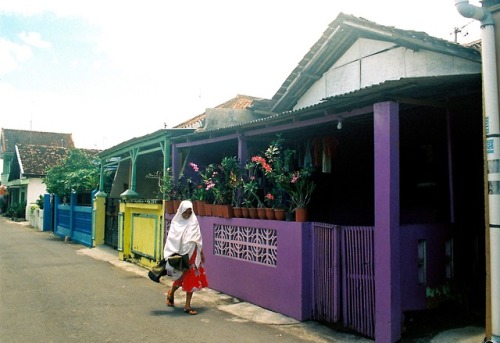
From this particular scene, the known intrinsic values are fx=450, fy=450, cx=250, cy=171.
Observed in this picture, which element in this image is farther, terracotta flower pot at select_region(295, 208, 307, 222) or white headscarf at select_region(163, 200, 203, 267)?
white headscarf at select_region(163, 200, 203, 267)

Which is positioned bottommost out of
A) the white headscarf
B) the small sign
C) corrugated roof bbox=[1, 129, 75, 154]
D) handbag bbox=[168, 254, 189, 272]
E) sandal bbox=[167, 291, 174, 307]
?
sandal bbox=[167, 291, 174, 307]

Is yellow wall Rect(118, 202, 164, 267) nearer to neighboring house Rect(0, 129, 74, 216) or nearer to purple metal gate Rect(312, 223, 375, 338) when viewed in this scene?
purple metal gate Rect(312, 223, 375, 338)

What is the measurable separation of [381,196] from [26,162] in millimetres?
32987

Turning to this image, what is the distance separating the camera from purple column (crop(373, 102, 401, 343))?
5.00 metres

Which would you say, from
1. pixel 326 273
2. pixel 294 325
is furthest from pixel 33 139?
pixel 326 273

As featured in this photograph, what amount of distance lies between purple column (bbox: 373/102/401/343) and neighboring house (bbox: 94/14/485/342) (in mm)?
12

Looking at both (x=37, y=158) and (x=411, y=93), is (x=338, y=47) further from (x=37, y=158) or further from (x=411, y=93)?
(x=37, y=158)

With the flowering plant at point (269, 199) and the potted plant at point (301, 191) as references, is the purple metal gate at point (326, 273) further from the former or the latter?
the flowering plant at point (269, 199)

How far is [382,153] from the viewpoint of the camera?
17.0ft

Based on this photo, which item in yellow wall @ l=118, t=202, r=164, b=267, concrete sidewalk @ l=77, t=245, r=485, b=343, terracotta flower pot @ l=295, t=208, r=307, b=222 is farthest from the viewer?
yellow wall @ l=118, t=202, r=164, b=267

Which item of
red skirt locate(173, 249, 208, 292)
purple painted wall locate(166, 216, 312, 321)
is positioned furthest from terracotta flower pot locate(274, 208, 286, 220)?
red skirt locate(173, 249, 208, 292)

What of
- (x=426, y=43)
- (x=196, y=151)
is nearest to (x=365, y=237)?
(x=426, y=43)

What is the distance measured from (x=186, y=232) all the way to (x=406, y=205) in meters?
3.93

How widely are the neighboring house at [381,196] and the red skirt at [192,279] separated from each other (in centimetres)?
83
